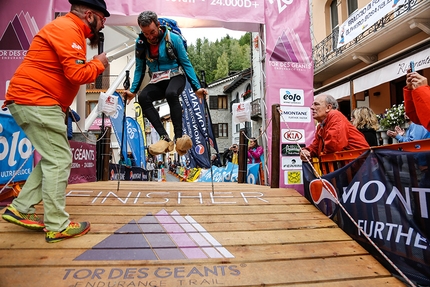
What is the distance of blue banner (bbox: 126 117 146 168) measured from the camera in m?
10.5

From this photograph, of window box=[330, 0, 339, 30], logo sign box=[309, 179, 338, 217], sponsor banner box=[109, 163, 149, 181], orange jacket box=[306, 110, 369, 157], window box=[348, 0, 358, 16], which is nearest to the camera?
logo sign box=[309, 179, 338, 217]

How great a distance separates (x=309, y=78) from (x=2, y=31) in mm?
5577

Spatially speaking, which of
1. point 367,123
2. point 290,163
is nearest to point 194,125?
point 290,163

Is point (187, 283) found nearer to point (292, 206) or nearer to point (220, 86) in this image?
point (292, 206)

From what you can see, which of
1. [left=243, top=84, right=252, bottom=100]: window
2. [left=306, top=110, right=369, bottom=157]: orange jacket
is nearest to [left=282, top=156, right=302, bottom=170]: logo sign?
[left=306, top=110, right=369, bottom=157]: orange jacket

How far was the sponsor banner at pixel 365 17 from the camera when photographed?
1017cm

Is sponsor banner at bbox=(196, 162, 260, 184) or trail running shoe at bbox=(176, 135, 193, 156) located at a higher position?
trail running shoe at bbox=(176, 135, 193, 156)

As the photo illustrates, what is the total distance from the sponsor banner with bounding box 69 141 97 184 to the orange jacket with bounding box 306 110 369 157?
4.16 meters

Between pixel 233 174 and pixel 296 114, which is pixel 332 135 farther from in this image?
pixel 233 174

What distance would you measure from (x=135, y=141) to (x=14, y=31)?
18.5 ft

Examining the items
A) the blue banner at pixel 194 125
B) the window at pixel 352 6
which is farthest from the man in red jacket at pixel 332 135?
the window at pixel 352 6

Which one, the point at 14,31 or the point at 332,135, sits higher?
the point at 14,31

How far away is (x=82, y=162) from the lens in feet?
19.5

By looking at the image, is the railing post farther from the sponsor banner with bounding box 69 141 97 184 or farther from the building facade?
the building facade
